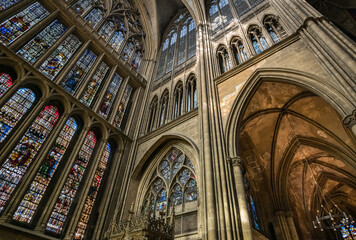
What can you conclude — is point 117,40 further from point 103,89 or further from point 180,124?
point 180,124

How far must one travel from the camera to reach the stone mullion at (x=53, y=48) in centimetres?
837

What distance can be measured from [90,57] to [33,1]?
322 cm

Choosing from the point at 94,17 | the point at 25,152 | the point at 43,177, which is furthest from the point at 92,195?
the point at 94,17

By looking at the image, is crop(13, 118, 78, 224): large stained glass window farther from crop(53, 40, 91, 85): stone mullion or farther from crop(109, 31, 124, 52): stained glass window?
crop(109, 31, 124, 52): stained glass window

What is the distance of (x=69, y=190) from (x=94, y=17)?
9.93 m

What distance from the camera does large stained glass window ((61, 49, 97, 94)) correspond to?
9.51 meters

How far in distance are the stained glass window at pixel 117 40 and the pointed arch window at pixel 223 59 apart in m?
6.55

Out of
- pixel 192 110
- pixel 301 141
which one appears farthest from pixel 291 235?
pixel 192 110

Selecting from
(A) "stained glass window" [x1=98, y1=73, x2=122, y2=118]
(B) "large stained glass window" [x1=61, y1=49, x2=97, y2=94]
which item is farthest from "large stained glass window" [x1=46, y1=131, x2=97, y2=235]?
(B) "large stained glass window" [x1=61, y1=49, x2=97, y2=94]

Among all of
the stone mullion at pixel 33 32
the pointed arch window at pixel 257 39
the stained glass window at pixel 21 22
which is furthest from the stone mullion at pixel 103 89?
the pointed arch window at pixel 257 39

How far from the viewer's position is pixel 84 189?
8180 millimetres

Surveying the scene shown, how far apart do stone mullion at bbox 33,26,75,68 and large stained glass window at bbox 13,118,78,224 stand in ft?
8.27

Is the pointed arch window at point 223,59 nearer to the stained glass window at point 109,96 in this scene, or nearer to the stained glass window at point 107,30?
the stained glass window at point 109,96

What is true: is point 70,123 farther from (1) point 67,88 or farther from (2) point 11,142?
(2) point 11,142
